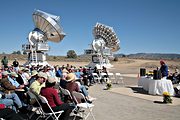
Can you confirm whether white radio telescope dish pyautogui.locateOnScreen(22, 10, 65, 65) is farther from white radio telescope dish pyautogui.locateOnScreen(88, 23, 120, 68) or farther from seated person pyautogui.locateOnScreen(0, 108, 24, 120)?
seated person pyautogui.locateOnScreen(0, 108, 24, 120)

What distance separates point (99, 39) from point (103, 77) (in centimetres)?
2962

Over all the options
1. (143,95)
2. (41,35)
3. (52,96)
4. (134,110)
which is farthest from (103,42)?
(52,96)

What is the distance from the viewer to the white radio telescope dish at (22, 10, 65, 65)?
42844 millimetres

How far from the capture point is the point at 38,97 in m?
7.59

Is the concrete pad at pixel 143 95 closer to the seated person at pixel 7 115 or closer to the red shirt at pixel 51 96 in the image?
the red shirt at pixel 51 96

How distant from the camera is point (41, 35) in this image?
48.5m

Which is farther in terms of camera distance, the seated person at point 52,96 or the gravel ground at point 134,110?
the gravel ground at point 134,110

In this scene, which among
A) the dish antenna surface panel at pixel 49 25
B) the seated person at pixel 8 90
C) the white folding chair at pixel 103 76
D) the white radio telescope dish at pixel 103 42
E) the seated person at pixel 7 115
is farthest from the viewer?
the white radio telescope dish at pixel 103 42

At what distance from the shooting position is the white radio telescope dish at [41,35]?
42.8 meters

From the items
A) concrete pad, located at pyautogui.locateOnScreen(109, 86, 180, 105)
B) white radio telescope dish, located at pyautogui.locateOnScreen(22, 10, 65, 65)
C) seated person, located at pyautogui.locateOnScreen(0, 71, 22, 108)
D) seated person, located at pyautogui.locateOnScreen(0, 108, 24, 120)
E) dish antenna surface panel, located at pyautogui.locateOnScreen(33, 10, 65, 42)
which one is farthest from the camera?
white radio telescope dish, located at pyautogui.locateOnScreen(22, 10, 65, 65)

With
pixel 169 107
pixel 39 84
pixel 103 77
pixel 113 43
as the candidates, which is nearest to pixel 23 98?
pixel 39 84

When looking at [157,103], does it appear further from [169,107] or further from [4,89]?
[4,89]

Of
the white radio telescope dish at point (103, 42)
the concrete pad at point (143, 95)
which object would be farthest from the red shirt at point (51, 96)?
the white radio telescope dish at point (103, 42)

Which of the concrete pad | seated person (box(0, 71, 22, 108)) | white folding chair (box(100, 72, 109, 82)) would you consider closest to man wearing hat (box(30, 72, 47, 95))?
seated person (box(0, 71, 22, 108))
